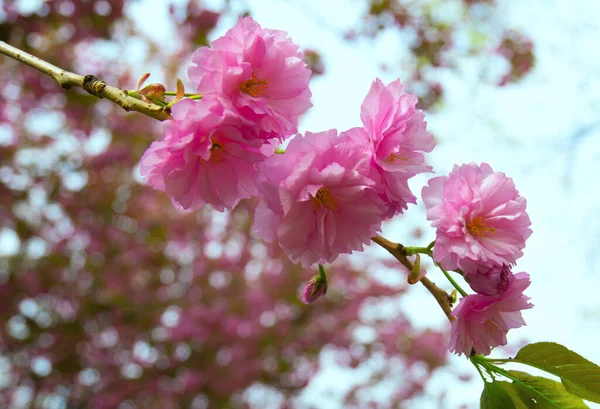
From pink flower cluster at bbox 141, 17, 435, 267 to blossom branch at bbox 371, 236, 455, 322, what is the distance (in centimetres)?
5

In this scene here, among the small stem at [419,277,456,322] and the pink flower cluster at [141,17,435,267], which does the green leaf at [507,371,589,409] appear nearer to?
the small stem at [419,277,456,322]

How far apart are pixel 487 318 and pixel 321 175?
30 centimetres

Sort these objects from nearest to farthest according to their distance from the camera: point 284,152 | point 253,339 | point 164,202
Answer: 1. point 284,152
2. point 253,339
3. point 164,202

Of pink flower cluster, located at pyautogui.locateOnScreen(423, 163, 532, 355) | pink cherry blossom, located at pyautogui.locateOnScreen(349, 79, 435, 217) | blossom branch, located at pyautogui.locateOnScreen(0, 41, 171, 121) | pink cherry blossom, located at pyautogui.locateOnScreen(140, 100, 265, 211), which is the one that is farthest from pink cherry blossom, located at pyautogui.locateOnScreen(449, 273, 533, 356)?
blossom branch, located at pyautogui.locateOnScreen(0, 41, 171, 121)

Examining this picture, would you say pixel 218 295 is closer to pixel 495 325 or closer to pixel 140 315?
pixel 140 315

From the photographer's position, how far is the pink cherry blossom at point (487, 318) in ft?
2.49

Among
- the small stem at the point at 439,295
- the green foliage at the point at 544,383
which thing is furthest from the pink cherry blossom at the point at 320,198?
the green foliage at the point at 544,383

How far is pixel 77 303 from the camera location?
4652 millimetres

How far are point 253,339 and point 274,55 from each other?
14.6 ft

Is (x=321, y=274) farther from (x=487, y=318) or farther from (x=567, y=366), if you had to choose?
(x=567, y=366)

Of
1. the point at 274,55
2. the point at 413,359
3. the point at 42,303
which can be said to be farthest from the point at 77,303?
the point at 274,55

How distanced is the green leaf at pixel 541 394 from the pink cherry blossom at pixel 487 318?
0.06 m

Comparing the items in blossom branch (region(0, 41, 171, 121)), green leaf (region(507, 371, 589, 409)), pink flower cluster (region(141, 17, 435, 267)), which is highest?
green leaf (region(507, 371, 589, 409))

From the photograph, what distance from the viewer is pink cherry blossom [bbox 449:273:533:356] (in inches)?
29.8
